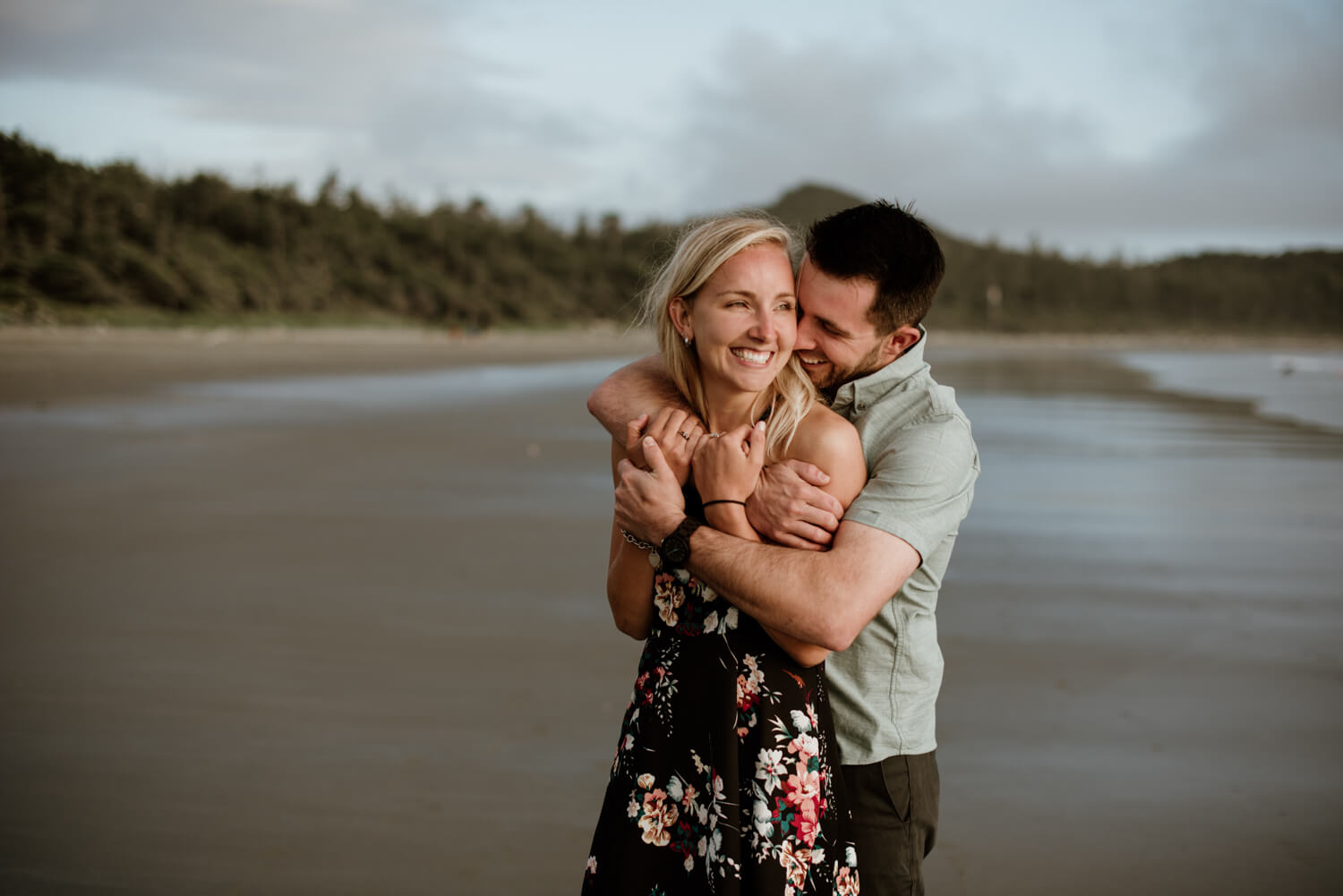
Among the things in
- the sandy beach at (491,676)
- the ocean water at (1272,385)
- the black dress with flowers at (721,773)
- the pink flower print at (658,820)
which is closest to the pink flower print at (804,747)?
the black dress with flowers at (721,773)

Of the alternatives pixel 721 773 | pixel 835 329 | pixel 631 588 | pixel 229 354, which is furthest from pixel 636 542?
pixel 229 354

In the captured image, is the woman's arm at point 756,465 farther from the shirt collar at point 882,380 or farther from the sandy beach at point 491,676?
the sandy beach at point 491,676

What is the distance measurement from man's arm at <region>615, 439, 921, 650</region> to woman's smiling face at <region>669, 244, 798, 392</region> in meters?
0.32

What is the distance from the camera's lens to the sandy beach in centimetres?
341

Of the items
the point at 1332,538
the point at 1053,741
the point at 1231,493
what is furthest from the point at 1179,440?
the point at 1053,741

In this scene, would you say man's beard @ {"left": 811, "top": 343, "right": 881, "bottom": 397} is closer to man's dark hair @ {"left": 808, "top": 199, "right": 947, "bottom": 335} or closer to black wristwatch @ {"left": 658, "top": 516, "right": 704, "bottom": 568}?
man's dark hair @ {"left": 808, "top": 199, "right": 947, "bottom": 335}

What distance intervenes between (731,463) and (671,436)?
A: 165mm

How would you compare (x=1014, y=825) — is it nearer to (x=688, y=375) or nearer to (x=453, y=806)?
(x=453, y=806)

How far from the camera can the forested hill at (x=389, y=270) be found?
3775 cm

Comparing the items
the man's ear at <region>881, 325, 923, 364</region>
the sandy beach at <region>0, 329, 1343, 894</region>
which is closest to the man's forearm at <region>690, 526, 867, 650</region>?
the man's ear at <region>881, 325, 923, 364</region>

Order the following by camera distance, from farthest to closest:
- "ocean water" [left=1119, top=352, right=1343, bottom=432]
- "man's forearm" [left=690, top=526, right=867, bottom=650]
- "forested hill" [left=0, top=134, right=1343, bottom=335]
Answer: "forested hill" [left=0, top=134, right=1343, bottom=335] < "ocean water" [left=1119, top=352, right=1343, bottom=432] < "man's forearm" [left=690, top=526, right=867, bottom=650]

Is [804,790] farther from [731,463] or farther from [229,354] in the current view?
[229,354]

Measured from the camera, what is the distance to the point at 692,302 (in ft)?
6.40

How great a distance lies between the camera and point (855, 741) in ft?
6.29
